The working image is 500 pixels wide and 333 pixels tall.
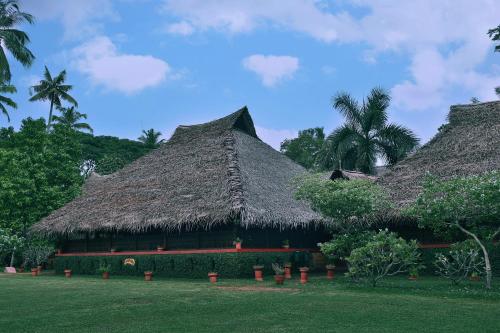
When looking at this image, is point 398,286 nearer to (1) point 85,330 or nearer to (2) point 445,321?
(2) point 445,321

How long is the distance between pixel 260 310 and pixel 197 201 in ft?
34.3

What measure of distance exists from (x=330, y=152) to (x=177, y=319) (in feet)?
81.9

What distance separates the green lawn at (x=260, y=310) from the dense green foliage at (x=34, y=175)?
14364mm

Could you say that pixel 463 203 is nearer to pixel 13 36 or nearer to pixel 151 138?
pixel 13 36

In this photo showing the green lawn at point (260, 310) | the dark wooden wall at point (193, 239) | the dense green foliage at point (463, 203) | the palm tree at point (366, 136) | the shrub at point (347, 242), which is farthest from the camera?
the palm tree at point (366, 136)

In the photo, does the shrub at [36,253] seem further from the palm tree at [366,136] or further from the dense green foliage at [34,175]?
the palm tree at [366,136]

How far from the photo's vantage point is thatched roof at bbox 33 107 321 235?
19.4 metres

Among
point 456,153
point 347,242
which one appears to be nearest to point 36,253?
point 347,242

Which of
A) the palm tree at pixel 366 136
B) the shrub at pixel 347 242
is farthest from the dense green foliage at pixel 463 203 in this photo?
the palm tree at pixel 366 136

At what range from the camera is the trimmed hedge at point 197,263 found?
743 inches

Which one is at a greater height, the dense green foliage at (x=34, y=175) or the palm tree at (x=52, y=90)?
the palm tree at (x=52, y=90)

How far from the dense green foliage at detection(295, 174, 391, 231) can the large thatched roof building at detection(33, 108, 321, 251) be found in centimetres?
262

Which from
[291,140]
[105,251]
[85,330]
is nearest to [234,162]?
[105,251]

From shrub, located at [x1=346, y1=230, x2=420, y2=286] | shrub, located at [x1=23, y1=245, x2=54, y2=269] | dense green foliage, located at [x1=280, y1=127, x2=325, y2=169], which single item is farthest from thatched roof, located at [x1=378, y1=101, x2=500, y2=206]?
dense green foliage, located at [x1=280, y1=127, x2=325, y2=169]
